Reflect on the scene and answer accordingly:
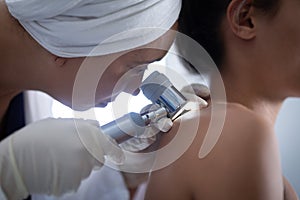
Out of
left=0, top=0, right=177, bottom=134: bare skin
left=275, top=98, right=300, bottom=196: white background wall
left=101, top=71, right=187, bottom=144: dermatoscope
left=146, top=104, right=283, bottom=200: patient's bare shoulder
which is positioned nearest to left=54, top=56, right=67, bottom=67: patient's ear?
left=0, top=0, right=177, bottom=134: bare skin

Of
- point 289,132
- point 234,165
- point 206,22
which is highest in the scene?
point 206,22

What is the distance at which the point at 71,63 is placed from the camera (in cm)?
75

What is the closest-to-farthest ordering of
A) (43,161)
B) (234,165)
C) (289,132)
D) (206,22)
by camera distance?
(43,161) → (234,165) → (206,22) → (289,132)

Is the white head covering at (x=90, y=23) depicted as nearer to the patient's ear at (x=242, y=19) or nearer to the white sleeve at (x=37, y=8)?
the white sleeve at (x=37, y=8)

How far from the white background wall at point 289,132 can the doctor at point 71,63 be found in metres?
0.59

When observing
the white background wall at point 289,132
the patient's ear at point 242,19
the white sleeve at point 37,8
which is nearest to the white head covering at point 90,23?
the white sleeve at point 37,8

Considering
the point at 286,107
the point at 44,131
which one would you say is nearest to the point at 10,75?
the point at 44,131

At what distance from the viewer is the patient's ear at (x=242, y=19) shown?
0.75 meters

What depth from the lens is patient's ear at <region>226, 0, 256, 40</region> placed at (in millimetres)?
747

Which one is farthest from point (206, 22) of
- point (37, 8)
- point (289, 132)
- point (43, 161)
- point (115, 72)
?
point (289, 132)

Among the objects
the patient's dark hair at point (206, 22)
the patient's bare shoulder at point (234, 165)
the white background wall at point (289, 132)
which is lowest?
the white background wall at point (289, 132)

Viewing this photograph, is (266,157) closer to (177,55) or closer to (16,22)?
(177,55)

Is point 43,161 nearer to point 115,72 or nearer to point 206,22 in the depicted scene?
point 115,72

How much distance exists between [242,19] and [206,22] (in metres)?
0.07
